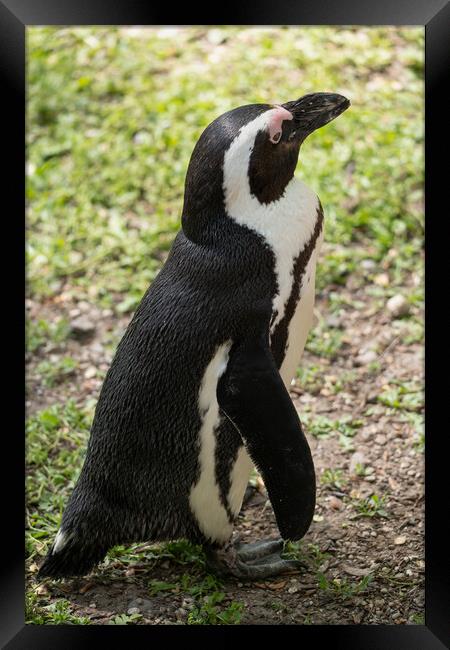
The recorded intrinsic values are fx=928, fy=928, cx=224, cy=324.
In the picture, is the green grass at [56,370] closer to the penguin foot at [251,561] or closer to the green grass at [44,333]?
the green grass at [44,333]

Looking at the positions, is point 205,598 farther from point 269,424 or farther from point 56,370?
point 56,370

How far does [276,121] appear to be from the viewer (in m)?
1.89

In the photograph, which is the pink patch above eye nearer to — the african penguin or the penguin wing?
the african penguin

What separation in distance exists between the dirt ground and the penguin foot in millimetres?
26

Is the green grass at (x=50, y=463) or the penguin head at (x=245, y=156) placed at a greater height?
the penguin head at (x=245, y=156)

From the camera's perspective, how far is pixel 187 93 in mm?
4047


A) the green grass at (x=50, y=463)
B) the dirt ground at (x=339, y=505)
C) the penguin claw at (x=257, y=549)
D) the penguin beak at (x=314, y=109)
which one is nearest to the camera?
the penguin beak at (x=314, y=109)

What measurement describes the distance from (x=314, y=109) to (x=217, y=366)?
59cm

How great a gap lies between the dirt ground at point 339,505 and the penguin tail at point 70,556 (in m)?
0.09

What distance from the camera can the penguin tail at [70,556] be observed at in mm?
2072

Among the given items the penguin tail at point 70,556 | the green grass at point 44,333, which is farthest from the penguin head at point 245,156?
the green grass at point 44,333

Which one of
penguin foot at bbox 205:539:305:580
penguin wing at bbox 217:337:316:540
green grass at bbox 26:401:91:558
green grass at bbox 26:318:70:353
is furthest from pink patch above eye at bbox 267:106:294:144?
green grass at bbox 26:318:70:353

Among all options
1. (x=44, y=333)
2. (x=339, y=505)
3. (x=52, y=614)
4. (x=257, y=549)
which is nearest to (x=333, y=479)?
(x=339, y=505)

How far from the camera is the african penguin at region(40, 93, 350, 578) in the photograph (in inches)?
Answer: 74.3
